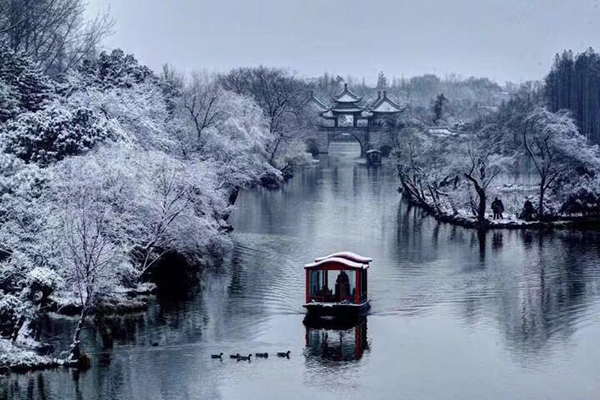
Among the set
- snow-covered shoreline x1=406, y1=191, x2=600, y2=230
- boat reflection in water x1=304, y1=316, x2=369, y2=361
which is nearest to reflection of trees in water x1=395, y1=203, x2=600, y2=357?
snow-covered shoreline x1=406, y1=191, x2=600, y2=230

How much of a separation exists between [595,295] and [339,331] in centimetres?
1083

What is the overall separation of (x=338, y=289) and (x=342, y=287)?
0.50 feet

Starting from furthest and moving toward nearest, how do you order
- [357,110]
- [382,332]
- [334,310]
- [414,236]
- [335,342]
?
[357,110] → [414,236] → [334,310] → [382,332] → [335,342]

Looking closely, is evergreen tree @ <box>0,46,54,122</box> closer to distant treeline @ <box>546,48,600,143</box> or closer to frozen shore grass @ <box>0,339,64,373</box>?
frozen shore grass @ <box>0,339,64,373</box>

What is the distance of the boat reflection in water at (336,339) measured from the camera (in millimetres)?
30453

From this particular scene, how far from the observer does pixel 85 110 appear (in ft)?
132

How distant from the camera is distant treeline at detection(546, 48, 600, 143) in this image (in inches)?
3346

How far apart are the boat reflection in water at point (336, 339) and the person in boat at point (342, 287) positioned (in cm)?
105

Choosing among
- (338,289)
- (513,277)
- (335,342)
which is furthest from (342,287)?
(513,277)

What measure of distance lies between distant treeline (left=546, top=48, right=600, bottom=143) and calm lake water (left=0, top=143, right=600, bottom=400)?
33848mm

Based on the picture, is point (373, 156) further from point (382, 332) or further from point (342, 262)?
point (382, 332)

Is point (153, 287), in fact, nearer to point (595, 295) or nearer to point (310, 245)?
point (310, 245)

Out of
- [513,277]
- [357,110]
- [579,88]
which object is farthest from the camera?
[357,110]

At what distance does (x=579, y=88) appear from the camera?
88188 millimetres
